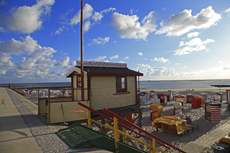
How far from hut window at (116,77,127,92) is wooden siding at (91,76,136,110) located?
0.98ft

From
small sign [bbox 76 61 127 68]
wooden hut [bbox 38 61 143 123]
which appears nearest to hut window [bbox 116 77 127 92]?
wooden hut [bbox 38 61 143 123]

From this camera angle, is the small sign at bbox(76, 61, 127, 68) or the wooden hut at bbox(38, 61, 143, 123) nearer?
A: the wooden hut at bbox(38, 61, 143, 123)

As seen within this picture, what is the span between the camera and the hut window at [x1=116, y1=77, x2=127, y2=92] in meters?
11.1

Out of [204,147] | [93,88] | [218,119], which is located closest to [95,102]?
[93,88]

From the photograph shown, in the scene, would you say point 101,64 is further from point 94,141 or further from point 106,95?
point 94,141

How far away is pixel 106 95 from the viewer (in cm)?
1042

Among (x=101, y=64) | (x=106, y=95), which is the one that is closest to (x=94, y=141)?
(x=106, y=95)

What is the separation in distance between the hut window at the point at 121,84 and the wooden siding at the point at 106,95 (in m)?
0.30

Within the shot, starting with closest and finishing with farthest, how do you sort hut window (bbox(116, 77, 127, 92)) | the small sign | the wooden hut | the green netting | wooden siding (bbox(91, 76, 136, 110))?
the green netting → the wooden hut → wooden siding (bbox(91, 76, 136, 110)) → hut window (bbox(116, 77, 127, 92)) → the small sign

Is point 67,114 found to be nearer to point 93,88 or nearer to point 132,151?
point 93,88

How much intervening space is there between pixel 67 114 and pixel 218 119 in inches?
578

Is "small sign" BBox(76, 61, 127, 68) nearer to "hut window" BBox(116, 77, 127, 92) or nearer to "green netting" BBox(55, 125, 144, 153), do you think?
"hut window" BBox(116, 77, 127, 92)

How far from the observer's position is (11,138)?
5562 millimetres

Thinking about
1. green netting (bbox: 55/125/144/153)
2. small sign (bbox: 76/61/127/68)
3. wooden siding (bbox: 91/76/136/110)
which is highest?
small sign (bbox: 76/61/127/68)
